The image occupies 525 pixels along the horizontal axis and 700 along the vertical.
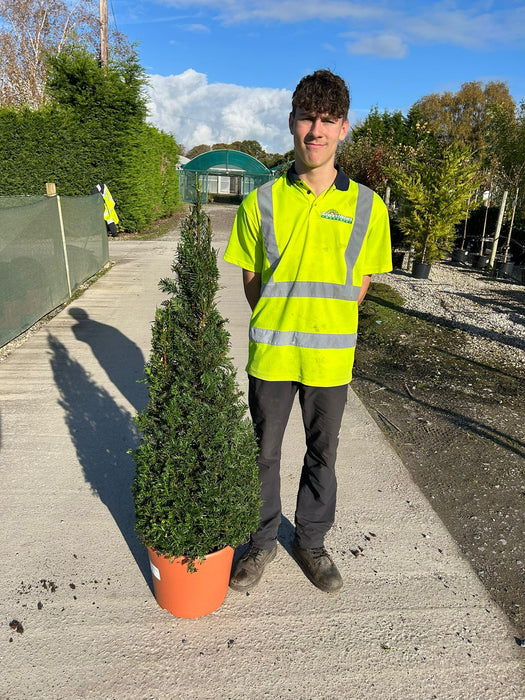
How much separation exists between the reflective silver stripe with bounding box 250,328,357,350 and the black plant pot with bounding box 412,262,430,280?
1035 cm

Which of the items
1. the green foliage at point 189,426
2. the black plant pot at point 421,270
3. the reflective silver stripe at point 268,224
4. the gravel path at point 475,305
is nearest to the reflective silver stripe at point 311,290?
the reflective silver stripe at point 268,224

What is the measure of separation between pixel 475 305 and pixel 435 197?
3568 mm

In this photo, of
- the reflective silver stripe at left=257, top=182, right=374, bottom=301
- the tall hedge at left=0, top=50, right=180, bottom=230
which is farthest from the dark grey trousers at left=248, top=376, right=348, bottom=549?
the tall hedge at left=0, top=50, right=180, bottom=230

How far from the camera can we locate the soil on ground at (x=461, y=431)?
2.84m

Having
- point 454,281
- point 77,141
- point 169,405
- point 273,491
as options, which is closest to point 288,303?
point 169,405

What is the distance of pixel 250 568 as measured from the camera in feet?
8.10

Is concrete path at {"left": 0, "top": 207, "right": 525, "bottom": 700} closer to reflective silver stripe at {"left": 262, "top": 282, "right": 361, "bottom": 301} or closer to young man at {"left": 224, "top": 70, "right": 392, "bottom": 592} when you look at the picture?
young man at {"left": 224, "top": 70, "right": 392, "bottom": 592}

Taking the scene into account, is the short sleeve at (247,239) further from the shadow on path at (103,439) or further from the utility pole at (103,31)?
the utility pole at (103,31)

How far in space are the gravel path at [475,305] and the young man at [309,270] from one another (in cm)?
469

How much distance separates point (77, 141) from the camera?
15516 millimetres

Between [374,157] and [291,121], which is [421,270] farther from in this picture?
[291,121]

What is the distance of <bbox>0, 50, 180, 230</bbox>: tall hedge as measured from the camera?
1521 cm

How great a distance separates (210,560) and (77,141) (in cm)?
1646

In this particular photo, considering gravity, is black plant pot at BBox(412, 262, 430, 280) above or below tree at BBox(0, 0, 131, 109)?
below
